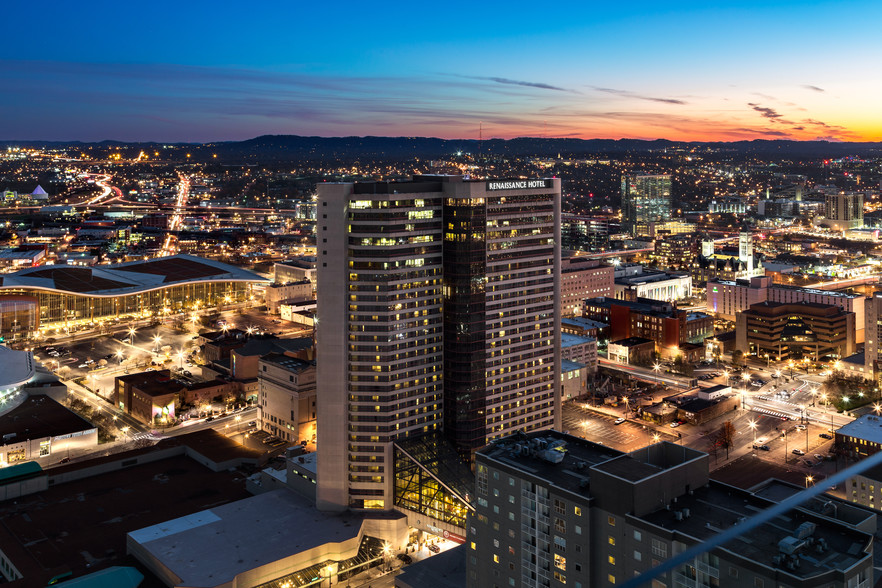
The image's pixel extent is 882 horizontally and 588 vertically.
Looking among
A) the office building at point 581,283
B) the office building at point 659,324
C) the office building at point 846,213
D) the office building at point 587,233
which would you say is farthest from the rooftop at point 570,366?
the office building at point 846,213

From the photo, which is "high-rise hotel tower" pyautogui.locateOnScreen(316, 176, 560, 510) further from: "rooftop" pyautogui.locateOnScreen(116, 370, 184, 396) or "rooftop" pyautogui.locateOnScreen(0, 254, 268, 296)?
Result: "rooftop" pyautogui.locateOnScreen(0, 254, 268, 296)

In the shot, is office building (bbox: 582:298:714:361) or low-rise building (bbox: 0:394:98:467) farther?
office building (bbox: 582:298:714:361)

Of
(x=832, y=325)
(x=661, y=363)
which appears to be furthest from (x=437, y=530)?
(x=832, y=325)

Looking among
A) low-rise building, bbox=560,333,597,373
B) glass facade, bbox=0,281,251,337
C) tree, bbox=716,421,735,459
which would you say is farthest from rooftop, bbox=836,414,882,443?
glass facade, bbox=0,281,251,337

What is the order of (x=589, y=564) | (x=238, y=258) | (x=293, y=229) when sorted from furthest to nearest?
(x=293, y=229) < (x=238, y=258) < (x=589, y=564)

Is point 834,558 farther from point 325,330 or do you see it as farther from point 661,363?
point 661,363

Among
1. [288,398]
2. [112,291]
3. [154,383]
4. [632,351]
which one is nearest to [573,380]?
[632,351]
